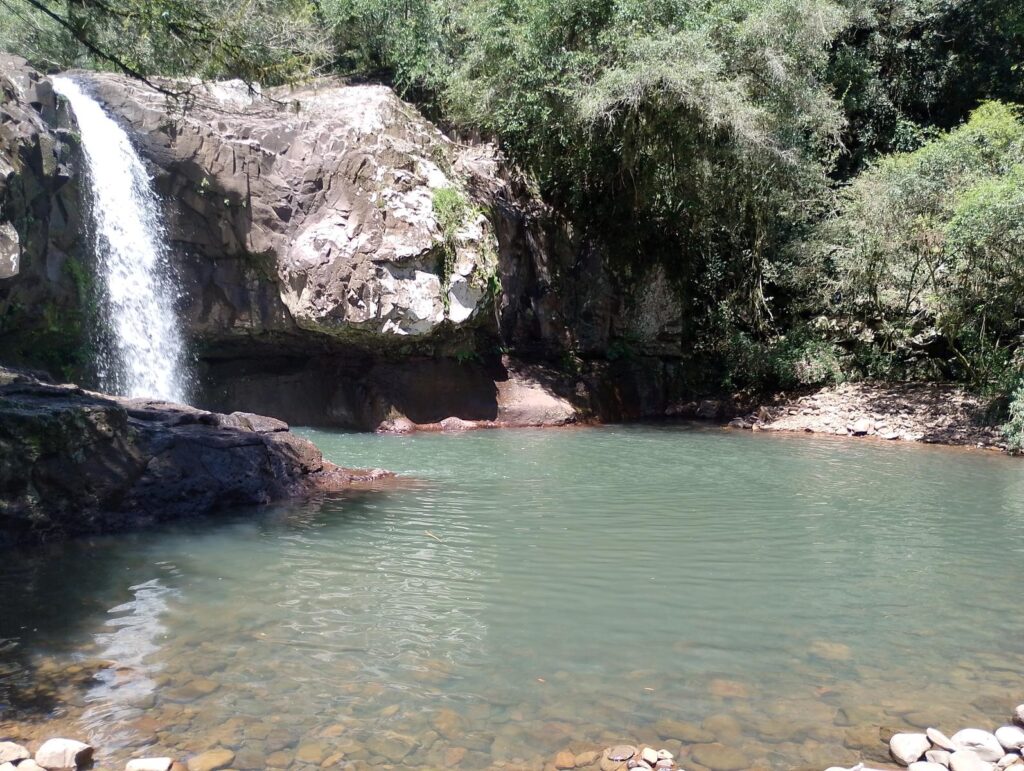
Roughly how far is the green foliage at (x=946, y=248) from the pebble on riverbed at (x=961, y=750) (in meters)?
12.7

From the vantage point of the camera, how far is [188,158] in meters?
17.0

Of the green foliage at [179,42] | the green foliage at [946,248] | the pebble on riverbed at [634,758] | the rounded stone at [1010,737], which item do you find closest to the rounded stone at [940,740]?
the rounded stone at [1010,737]

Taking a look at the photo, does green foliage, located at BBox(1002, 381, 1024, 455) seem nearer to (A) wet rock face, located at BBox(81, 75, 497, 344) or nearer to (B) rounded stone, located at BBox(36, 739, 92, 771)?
(A) wet rock face, located at BBox(81, 75, 497, 344)

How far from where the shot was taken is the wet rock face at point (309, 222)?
56.2 feet

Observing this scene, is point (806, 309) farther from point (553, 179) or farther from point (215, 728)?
point (215, 728)

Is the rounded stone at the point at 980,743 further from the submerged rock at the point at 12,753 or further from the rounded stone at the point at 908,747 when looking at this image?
the submerged rock at the point at 12,753

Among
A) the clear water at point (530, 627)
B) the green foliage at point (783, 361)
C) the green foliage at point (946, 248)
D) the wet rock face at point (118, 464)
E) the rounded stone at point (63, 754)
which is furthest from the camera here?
the green foliage at point (783, 361)

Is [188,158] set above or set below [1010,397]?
above

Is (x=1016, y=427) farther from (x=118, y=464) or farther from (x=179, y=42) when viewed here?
(x=179, y=42)

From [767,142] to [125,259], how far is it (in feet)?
44.5

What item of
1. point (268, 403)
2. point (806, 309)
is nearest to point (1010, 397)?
point (806, 309)

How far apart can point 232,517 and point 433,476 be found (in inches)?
133

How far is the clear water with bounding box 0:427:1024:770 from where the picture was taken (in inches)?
173

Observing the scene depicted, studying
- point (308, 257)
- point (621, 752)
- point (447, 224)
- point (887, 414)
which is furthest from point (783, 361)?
point (621, 752)
